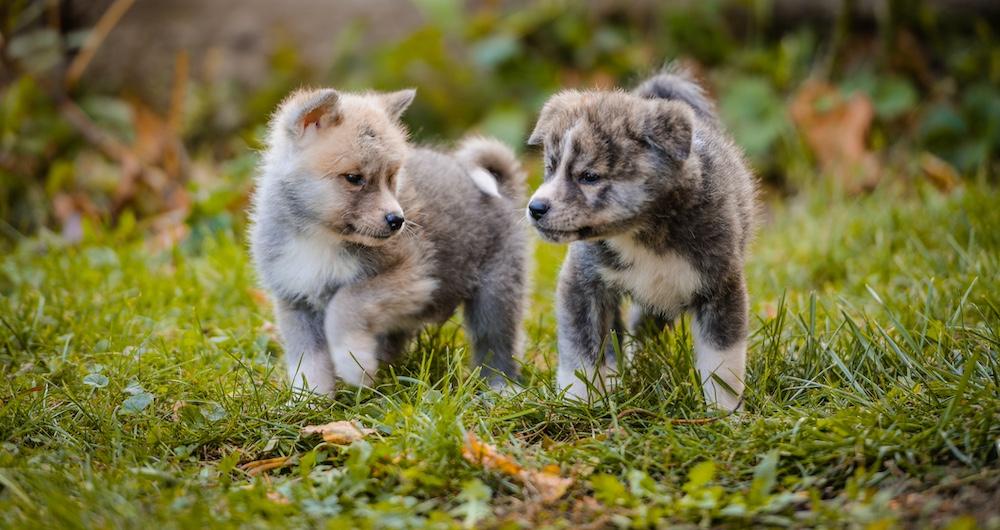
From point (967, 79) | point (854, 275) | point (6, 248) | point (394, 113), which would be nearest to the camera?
point (394, 113)

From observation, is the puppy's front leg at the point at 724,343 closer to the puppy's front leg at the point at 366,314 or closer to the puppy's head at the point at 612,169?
the puppy's head at the point at 612,169

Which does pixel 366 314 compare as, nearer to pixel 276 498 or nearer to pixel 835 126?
pixel 276 498

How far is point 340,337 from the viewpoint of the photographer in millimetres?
4230

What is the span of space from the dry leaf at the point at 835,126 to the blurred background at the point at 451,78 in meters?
0.01

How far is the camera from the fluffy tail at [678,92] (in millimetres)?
4688

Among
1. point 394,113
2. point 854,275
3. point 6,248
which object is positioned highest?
point 394,113

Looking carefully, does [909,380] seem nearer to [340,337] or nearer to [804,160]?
[340,337]

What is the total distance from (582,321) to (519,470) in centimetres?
95

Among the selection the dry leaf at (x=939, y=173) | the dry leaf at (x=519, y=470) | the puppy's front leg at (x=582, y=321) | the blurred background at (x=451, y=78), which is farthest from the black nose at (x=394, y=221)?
the dry leaf at (x=939, y=173)

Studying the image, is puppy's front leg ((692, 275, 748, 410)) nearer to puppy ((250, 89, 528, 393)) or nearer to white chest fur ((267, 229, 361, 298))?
puppy ((250, 89, 528, 393))

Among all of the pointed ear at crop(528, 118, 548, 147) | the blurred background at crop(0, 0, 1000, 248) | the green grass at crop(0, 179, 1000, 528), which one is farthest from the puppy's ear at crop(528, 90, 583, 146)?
the blurred background at crop(0, 0, 1000, 248)

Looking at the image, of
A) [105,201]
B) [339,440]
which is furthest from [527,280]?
[105,201]

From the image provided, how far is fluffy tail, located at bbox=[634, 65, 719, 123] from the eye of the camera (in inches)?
185

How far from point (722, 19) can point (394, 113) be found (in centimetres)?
541
